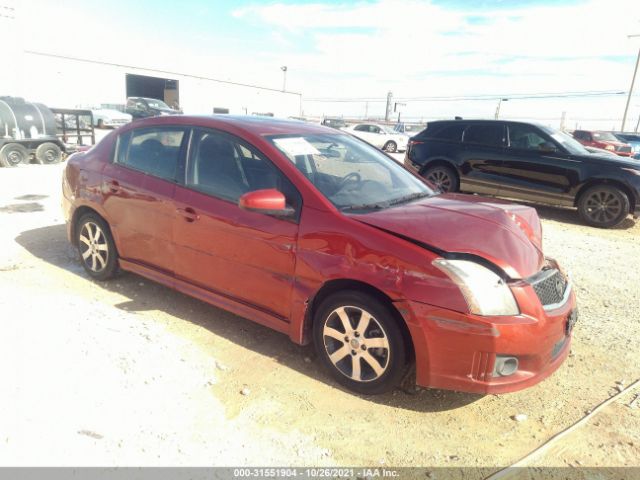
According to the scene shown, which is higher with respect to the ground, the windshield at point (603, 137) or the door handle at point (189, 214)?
the windshield at point (603, 137)

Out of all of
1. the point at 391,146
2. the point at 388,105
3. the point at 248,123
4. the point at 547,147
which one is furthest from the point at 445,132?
the point at 388,105

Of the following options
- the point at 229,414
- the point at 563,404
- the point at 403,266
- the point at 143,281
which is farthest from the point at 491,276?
the point at 143,281

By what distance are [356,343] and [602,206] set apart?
277 inches

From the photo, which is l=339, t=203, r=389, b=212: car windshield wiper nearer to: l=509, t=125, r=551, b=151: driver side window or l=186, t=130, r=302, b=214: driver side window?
l=186, t=130, r=302, b=214: driver side window

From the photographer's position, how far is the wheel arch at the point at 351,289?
2.70 meters

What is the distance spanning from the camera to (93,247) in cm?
448

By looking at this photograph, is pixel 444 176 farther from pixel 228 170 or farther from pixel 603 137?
pixel 603 137

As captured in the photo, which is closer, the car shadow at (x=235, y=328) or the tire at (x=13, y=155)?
the car shadow at (x=235, y=328)

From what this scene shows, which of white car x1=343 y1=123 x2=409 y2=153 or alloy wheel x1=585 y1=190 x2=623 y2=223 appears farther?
white car x1=343 y1=123 x2=409 y2=153

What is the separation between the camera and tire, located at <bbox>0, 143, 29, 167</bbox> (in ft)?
38.2

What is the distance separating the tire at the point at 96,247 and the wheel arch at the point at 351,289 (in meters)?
2.25

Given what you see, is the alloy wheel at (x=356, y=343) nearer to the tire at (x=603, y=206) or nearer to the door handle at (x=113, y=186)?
the door handle at (x=113, y=186)

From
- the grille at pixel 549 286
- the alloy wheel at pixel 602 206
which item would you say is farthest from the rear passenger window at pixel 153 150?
the alloy wheel at pixel 602 206

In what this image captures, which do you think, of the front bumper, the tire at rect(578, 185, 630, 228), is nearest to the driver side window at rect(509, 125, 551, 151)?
the tire at rect(578, 185, 630, 228)
